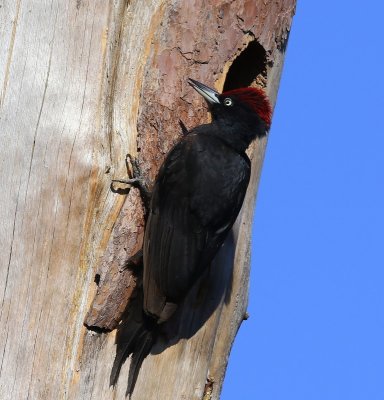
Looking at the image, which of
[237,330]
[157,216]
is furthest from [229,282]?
[157,216]

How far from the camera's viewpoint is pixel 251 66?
5.03 metres

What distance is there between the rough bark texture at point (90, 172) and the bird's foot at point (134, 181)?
0.04 meters

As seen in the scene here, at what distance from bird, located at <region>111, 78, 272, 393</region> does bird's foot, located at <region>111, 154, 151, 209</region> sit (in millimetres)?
39

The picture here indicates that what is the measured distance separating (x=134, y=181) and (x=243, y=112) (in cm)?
93

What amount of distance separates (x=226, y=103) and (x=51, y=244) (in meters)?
1.28

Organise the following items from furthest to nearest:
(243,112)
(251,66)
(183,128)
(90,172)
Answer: (251,66)
(243,112)
(183,128)
(90,172)

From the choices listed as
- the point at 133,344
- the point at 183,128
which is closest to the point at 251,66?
the point at 183,128

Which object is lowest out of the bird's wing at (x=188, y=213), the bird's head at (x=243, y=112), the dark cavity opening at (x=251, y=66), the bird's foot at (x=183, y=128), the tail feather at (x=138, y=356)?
the tail feather at (x=138, y=356)

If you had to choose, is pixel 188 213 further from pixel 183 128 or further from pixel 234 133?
pixel 234 133

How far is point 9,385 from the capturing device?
394cm

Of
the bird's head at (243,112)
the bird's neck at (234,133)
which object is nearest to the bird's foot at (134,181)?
the bird's head at (243,112)

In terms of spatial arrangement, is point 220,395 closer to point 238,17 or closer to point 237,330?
point 237,330

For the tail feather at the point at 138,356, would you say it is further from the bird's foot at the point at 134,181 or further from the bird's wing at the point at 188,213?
the bird's foot at the point at 134,181

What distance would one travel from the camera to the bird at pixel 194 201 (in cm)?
425
